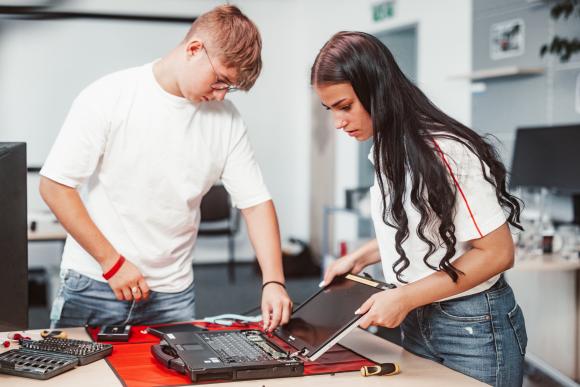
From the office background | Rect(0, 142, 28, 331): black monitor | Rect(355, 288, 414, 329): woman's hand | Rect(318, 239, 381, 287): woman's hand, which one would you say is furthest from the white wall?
Rect(0, 142, 28, 331): black monitor

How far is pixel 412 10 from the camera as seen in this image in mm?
A: 5438

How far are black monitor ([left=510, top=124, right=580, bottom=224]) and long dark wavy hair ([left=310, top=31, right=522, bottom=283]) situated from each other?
250 centimetres

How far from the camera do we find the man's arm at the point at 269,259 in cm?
163

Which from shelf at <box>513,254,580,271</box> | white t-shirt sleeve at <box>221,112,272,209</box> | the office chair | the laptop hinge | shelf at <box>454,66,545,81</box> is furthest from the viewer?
the office chair

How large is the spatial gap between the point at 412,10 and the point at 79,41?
3220mm

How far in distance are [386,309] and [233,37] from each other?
741 mm

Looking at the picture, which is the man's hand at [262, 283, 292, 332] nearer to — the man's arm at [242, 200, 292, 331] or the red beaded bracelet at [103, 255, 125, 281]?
the man's arm at [242, 200, 292, 331]

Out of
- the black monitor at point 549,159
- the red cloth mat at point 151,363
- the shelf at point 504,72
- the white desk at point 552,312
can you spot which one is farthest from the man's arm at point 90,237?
the shelf at point 504,72

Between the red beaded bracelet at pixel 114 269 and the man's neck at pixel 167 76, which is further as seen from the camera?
the man's neck at pixel 167 76

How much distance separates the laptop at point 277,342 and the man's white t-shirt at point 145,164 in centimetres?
36

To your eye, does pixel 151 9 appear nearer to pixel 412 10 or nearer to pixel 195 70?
pixel 412 10

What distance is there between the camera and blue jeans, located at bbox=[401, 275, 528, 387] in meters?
1.45

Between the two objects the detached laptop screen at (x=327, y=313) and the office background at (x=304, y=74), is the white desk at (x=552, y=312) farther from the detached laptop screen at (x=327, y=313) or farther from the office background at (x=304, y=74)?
the detached laptop screen at (x=327, y=313)

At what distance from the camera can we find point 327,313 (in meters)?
1.53
